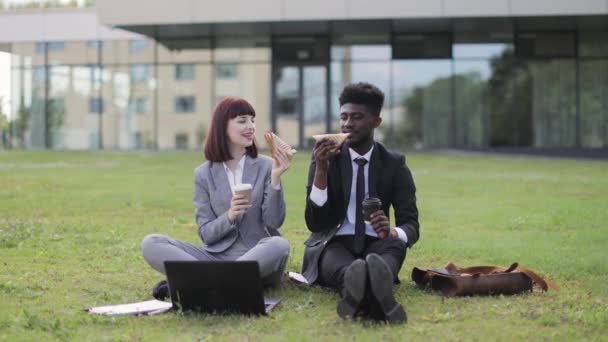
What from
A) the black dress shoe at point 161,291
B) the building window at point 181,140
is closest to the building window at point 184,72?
the building window at point 181,140

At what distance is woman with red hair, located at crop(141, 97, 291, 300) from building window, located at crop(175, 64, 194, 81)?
26.1 meters

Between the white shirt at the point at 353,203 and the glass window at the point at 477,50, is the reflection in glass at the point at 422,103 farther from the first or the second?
the white shirt at the point at 353,203

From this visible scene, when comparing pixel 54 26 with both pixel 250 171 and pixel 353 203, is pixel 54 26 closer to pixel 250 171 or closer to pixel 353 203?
pixel 250 171

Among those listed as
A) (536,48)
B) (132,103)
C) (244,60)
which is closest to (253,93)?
(244,60)

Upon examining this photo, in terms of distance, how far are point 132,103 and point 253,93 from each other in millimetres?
4954

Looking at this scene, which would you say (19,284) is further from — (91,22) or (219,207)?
(91,22)

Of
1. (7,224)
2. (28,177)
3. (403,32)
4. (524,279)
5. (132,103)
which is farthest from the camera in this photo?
(132,103)

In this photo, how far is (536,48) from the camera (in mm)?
30422

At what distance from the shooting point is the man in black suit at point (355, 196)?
596cm

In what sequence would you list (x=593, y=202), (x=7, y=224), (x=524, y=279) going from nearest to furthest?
(x=524, y=279) < (x=7, y=224) < (x=593, y=202)

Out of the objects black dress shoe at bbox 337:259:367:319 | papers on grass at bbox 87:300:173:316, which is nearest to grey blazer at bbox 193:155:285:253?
papers on grass at bbox 87:300:173:316

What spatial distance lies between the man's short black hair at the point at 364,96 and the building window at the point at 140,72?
2761cm

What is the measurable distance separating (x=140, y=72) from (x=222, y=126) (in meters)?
27.4

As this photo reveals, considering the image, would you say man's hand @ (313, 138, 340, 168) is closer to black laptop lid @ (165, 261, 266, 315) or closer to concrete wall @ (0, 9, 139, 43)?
black laptop lid @ (165, 261, 266, 315)
